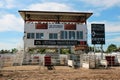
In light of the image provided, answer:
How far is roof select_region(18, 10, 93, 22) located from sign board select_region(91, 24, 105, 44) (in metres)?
13.7

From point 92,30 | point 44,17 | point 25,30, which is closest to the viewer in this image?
point 92,30

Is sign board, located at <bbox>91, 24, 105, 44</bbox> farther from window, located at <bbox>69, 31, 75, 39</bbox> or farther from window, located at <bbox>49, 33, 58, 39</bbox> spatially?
window, located at <bbox>49, 33, 58, 39</bbox>

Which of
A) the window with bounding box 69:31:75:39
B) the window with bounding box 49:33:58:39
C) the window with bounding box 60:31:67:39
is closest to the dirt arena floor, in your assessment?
the window with bounding box 49:33:58:39

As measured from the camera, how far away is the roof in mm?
53681

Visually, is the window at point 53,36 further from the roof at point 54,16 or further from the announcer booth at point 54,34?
the roof at point 54,16

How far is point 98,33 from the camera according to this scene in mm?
40656

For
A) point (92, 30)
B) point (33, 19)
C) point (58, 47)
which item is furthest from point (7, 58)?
point (33, 19)

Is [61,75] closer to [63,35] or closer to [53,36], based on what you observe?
[53,36]

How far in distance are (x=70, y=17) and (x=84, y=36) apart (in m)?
6.03

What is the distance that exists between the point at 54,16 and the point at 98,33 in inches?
702

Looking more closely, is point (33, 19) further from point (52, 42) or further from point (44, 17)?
point (52, 42)

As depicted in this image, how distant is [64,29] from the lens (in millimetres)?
54250

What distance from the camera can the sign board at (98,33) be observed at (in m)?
40.0

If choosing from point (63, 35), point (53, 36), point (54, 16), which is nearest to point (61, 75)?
point (53, 36)
